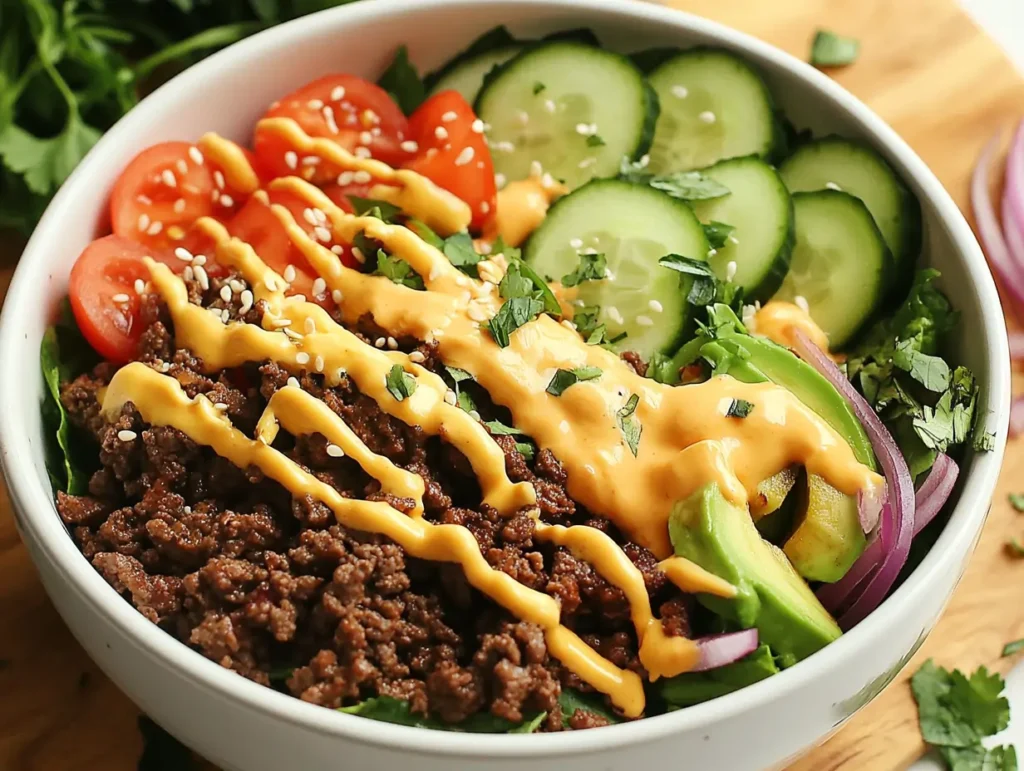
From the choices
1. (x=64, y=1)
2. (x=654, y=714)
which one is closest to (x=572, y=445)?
(x=654, y=714)

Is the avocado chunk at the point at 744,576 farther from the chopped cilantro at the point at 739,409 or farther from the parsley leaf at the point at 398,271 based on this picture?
the parsley leaf at the point at 398,271

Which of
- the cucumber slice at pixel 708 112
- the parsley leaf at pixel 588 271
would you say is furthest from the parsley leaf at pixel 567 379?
the cucumber slice at pixel 708 112

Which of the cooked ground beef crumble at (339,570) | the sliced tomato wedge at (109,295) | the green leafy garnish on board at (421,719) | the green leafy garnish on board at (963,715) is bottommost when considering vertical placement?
the green leafy garnish on board at (963,715)

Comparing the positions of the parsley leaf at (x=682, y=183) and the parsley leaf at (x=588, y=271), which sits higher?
the parsley leaf at (x=682, y=183)

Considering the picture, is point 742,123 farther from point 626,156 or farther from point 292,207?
point 292,207

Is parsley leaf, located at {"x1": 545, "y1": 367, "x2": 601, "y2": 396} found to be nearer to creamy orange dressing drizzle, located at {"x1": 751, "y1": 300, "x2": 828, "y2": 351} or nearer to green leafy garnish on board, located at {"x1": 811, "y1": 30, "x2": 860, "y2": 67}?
creamy orange dressing drizzle, located at {"x1": 751, "y1": 300, "x2": 828, "y2": 351}

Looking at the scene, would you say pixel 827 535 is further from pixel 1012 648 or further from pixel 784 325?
pixel 1012 648
